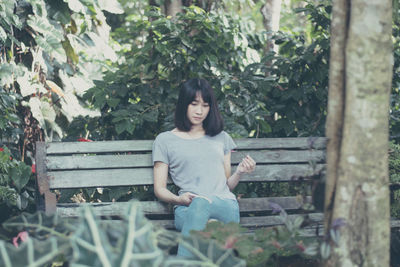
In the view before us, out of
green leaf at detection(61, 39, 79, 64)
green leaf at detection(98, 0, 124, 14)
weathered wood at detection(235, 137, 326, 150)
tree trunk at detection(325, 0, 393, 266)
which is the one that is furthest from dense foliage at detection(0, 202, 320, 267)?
green leaf at detection(61, 39, 79, 64)

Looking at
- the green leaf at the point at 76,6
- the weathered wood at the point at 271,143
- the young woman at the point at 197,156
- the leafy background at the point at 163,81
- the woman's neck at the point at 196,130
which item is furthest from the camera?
the green leaf at the point at 76,6

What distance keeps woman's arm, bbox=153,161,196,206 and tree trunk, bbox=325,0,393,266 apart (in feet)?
3.97

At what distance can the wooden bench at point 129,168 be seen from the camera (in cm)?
314

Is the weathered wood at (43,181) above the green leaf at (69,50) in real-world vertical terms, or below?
below

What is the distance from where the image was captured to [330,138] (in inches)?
77.2

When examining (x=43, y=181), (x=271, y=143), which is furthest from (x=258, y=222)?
(x=43, y=181)

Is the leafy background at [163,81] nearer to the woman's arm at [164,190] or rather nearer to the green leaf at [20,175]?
the green leaf at [20,175]

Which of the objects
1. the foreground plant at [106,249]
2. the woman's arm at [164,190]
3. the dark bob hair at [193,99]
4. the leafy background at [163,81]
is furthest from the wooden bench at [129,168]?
the foreground plant at [106,249]

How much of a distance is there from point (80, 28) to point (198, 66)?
1.66 metres

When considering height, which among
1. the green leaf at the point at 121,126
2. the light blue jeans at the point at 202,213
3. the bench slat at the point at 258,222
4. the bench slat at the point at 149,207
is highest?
the green leaf at the point at 121,126

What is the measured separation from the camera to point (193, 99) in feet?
10.8

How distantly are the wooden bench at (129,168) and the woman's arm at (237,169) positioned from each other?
139 mm

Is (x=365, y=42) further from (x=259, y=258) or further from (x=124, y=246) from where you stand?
(x=124, y=246)

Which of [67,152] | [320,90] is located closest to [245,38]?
[320,90]
